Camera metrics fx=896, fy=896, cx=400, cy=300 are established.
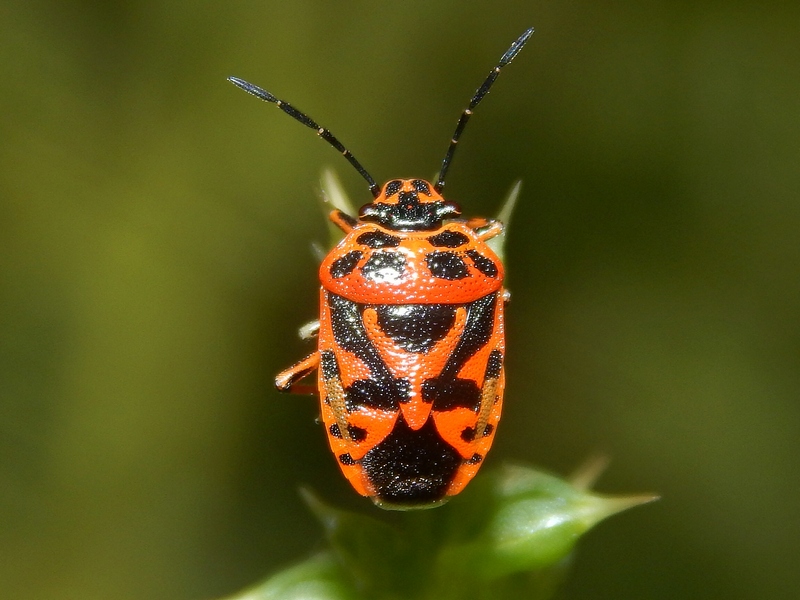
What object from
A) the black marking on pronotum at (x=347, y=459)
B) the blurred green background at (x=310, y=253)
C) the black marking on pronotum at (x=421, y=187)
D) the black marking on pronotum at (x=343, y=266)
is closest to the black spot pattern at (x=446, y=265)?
the black marking on pronotum at (x=343, y=266)

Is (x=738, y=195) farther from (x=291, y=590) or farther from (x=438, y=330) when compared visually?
(x=291, y=590)

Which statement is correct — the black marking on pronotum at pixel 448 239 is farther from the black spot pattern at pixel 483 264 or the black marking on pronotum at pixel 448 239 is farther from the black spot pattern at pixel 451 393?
the black spot pattern at pixel 451 393

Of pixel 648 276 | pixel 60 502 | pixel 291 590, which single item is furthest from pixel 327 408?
pixel 648 276

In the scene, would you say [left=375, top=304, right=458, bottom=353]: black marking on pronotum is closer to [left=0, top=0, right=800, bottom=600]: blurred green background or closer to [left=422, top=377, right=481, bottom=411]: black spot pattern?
[left=422, top=377, right=481, bottom=411]: black spot pattern

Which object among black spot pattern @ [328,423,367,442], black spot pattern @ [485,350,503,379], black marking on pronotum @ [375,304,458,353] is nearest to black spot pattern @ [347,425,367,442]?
black spot pattern @ [328,423,367,442]

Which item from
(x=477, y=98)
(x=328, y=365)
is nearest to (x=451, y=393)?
(x=328, y=365)

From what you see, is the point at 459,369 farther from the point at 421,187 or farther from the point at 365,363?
the point at 421,187
